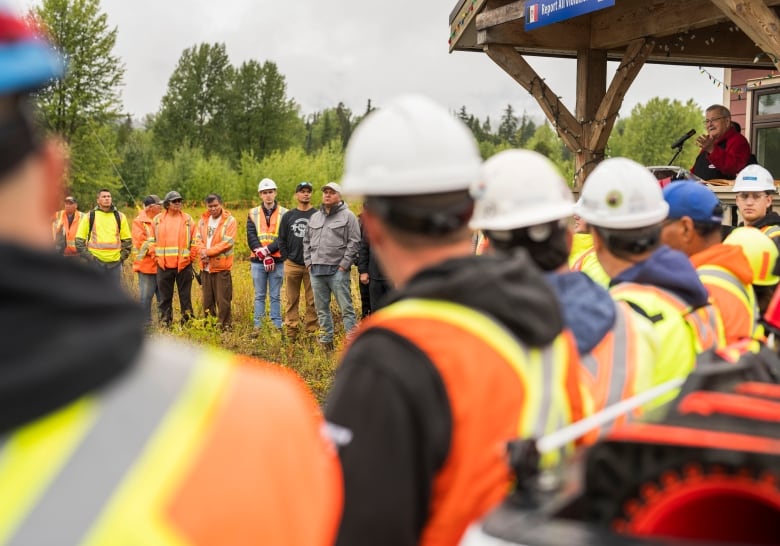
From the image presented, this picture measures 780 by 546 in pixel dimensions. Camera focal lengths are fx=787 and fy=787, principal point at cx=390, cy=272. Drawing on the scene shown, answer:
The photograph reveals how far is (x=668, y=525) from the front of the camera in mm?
1322

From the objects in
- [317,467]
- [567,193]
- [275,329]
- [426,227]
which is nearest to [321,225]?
[275,329]

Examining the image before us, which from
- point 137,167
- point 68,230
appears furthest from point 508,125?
point 68,230

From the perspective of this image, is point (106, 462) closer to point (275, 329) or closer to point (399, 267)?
point (399, 267)

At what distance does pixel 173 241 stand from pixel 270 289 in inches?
67.0

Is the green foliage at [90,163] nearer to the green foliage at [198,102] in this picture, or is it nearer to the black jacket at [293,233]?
the black jacket at [293,233]

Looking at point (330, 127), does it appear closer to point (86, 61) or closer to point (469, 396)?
point (86, 61)

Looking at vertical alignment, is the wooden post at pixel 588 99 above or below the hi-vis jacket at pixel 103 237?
above

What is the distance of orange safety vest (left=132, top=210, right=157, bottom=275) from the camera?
11.5 meters

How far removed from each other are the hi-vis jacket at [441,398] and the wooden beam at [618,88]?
24.2 ft

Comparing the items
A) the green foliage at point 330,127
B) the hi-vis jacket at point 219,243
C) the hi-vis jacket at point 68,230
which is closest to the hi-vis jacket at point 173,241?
the hi-vis jacket at point 219,243

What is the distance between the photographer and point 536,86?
888cm

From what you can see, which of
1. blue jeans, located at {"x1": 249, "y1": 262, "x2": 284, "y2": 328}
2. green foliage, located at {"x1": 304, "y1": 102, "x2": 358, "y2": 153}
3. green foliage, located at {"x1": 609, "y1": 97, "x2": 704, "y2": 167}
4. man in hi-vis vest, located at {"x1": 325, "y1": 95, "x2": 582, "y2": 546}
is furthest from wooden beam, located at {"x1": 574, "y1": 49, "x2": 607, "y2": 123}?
green foliage, located at {"x1": 304, "y1": 102, "x2": 358, "y2": 153}

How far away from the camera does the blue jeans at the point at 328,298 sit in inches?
380

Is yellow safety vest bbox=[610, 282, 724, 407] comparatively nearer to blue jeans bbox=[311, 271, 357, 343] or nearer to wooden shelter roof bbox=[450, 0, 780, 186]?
wooden shelter roof bbox=[450, 0, 780, 186]
